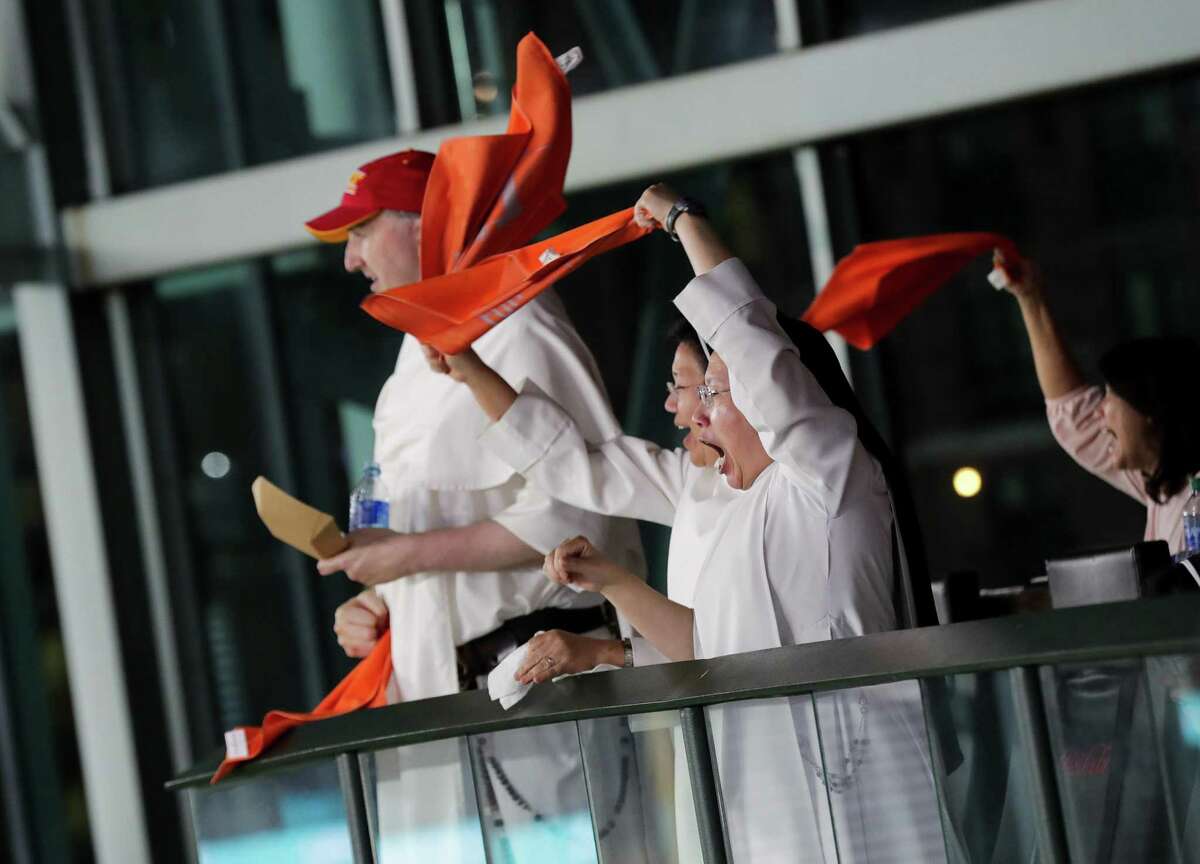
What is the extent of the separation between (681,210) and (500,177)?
481mm

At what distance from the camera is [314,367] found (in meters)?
4.69

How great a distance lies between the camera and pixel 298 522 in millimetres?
2510

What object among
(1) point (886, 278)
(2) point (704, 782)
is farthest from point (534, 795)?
(1) point (886, 278)

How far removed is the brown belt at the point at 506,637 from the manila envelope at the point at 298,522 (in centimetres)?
30

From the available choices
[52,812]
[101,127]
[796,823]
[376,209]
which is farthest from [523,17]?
[796,823]

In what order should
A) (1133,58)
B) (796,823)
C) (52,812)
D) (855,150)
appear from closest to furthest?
(796,823) → (1133,58) → (855,150) → (52,812)

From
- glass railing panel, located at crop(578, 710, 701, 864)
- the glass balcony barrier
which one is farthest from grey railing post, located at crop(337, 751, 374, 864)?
glass railing panel, located at crop(578, 710, 701, 864)

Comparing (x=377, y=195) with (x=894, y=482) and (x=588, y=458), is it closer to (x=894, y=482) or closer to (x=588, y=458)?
(x=588, y=458)

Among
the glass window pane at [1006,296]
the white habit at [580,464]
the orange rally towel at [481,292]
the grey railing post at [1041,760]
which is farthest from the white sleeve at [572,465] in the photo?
the glass window pane at [1006,296]

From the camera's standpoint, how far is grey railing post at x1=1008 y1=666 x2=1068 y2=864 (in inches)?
62.2

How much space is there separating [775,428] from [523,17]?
289 centimetres

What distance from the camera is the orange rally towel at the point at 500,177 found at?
2.48m

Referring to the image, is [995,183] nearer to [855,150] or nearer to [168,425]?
[855,150]

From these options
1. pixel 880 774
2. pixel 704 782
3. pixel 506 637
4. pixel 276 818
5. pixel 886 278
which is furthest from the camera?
pixel 886 278
